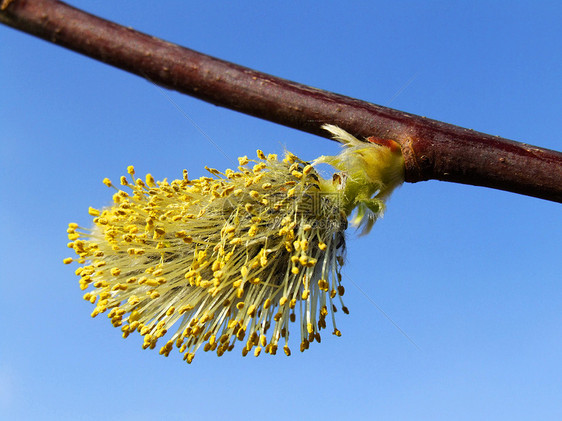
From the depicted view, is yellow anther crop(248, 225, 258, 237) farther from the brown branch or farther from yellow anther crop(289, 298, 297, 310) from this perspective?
the brown branch

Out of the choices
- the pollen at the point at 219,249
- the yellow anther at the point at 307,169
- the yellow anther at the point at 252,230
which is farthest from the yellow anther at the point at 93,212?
the yellow anther at the point at 307,169

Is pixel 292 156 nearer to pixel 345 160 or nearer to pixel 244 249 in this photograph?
pixel 345 160

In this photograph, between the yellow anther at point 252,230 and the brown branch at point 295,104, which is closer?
the brown branch at point 295,104

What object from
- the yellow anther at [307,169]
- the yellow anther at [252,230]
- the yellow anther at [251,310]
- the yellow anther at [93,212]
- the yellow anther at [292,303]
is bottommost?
the yellow anther at [251,310]

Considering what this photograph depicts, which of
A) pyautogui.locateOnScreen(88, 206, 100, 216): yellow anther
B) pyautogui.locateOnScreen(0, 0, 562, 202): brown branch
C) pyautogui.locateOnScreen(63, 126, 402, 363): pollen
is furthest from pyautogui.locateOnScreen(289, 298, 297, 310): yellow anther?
pyautogui.locateOnScreen(88, 206, 100, 216): yellow anther

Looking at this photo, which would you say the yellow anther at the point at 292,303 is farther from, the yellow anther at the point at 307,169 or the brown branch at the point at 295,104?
the brown branch at the point at 295,104

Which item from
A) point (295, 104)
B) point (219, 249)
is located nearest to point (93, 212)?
point (219, 249)

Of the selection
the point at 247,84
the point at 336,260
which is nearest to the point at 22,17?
the point at 247,84

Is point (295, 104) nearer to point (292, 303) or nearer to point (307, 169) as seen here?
point (307, 169)
